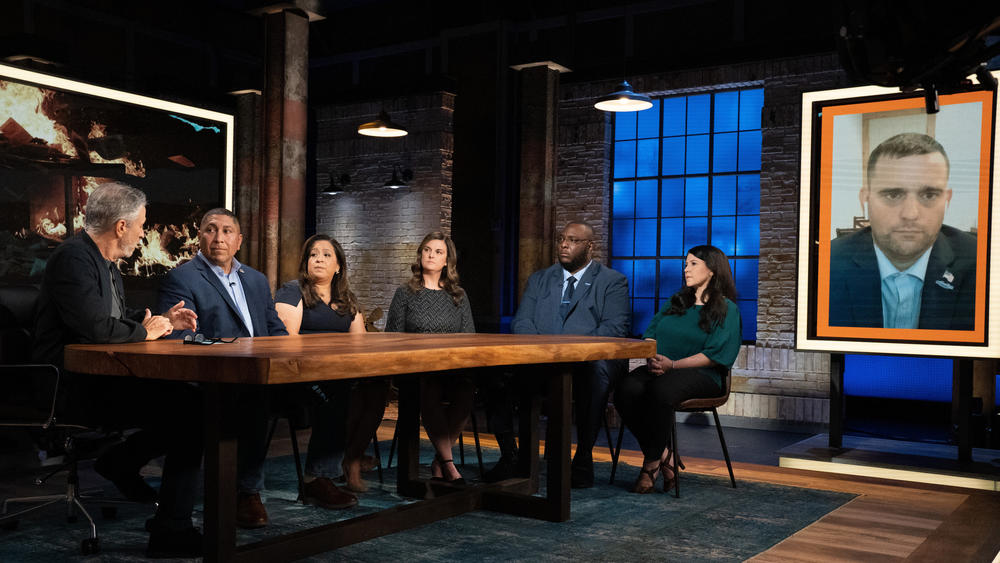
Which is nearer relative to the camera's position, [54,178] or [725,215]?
[54,178]

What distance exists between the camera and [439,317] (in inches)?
180

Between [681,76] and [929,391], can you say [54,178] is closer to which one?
[681,76]

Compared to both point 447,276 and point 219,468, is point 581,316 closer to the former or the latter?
point 447,276

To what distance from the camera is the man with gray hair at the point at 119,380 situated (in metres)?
2.80

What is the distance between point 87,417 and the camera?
9.20 feet

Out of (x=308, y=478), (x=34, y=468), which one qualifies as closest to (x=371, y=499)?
(x=308, y=478)

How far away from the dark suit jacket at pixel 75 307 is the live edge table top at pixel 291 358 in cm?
10

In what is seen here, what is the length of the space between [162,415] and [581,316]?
7.98 feet

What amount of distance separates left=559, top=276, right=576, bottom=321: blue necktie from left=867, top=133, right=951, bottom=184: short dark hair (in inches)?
76.3

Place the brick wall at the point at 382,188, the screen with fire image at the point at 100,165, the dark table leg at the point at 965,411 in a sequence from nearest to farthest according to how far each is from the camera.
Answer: the dark table leg at the point at 965,411 < the screen with fire image at the point at 100,165 < the brick wall at the point at 382,188

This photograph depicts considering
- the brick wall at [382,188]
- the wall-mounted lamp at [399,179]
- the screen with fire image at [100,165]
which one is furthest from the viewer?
the wall-mounted lamp at [399,179]

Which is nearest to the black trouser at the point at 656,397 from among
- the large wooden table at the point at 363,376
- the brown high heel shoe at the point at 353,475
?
the large wooden table at the point at 363,376

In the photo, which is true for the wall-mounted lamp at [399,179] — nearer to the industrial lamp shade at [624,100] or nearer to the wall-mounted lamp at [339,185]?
the wall-mounted lamp at [339,185]

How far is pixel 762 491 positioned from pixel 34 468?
3756 mm
